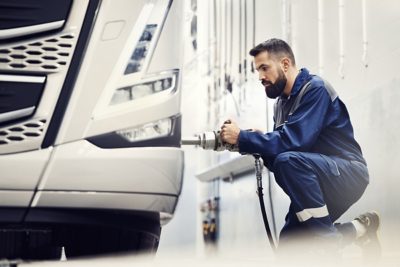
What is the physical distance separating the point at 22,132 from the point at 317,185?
3.08 ft

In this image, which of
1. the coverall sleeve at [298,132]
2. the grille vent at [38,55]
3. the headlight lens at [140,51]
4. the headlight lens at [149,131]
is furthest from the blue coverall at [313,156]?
the grille vent at [38,55]

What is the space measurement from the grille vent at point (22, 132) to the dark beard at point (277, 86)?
86cm

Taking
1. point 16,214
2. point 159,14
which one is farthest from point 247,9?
point 16,214

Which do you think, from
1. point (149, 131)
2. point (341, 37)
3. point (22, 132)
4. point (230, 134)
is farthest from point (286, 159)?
point (22, 132)

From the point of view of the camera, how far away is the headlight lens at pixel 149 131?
5.34 feet

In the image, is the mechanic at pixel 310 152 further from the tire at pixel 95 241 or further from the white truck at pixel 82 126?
the tire at pixel 95 241

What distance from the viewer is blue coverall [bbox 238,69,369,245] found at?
5.80ft

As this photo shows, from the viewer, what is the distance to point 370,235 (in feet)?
6.17

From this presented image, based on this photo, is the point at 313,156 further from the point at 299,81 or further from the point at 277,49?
the point at 277,49

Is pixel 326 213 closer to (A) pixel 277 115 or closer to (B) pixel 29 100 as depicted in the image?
(A) pixel 277 115

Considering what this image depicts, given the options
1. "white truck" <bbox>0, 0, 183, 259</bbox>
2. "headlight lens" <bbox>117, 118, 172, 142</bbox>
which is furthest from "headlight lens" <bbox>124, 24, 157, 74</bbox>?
"headlight lens" <bbox>117, 118, 172, 142</bbox>

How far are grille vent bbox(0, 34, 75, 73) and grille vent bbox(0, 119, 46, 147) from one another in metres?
0.16

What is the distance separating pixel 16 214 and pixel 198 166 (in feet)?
8.15

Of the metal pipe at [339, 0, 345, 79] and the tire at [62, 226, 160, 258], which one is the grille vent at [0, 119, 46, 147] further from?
the metal pipe at [339, 0, 345, 79]
